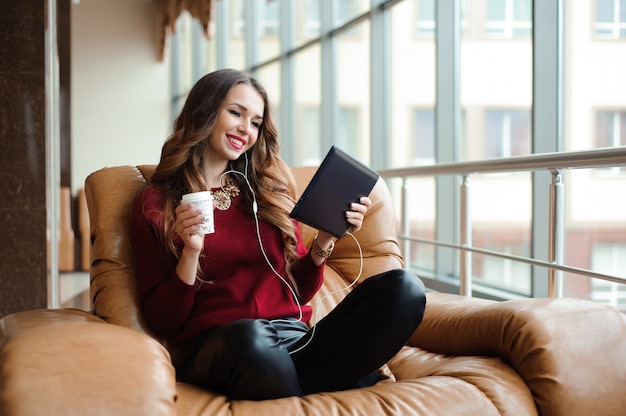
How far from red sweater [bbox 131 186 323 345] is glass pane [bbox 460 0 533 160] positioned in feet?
8.06

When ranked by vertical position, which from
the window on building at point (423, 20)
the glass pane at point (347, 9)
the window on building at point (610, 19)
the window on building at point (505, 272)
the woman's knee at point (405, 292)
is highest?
the glass pane at point (347, 9)

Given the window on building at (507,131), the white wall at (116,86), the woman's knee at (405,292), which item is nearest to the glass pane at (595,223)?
the window on building at (507,131)

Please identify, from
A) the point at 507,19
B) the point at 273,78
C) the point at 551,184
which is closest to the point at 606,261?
the point at 507,19

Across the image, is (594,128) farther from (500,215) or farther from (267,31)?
(267,31)

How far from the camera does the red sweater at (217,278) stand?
1.87 metres

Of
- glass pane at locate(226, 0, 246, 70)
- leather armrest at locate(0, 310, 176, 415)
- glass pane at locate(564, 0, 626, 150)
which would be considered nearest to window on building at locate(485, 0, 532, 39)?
glass pane at locate(564, 0, 626, 150)

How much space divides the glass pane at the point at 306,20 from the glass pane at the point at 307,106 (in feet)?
0.52

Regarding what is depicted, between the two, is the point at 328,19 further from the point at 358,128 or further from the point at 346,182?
the point at 346,182

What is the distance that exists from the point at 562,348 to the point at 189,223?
0.86 meters

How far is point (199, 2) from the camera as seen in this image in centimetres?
726

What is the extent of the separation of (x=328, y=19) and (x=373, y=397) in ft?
16.9

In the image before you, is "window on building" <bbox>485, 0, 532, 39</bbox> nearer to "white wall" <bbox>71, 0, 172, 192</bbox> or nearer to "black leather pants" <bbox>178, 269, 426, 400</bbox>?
"black leather pants" <bbox>178, 269, 426, 400</bbox>

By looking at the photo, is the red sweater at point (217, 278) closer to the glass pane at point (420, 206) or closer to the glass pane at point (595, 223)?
the glass pane at point (595, 223)

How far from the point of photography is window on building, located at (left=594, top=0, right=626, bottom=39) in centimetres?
348
